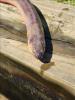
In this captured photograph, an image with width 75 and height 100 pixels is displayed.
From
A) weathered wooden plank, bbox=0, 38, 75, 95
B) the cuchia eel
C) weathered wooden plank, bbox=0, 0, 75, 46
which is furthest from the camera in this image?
weathered wooden plank, bbox=0, 0, 75, 46

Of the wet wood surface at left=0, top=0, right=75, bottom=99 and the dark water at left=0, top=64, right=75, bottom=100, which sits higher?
the wet wood surface at left=0, top=0, right=75, bottom=99

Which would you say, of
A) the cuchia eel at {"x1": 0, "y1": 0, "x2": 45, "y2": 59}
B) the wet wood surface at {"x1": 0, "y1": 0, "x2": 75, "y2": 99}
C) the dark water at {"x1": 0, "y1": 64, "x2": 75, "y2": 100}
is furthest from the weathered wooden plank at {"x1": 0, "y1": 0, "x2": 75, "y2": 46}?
the dark water at {"x1": 0, "y1": 64, "x2": 75, "y2": 100}

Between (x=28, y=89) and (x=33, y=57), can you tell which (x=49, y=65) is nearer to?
(x=33, y=57)

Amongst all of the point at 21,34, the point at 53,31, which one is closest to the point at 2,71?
the point at 21,34

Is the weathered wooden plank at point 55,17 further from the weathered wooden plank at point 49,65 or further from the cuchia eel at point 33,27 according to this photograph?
the weathered wooden plank at point 49,65

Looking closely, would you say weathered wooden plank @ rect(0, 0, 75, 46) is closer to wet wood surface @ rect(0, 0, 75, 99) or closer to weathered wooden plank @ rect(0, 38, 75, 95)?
wet wood surface @ rect(0, 0, 75, 99)

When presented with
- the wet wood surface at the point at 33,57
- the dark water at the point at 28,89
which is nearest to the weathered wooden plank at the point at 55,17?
the wet wood surface at the point at 33,57

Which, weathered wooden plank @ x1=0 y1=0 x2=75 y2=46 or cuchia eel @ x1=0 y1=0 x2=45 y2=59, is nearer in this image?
cuchia eel @ x1=0 y1=0 x2=45 y2=59
